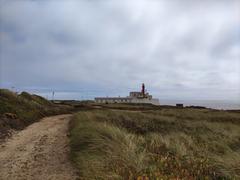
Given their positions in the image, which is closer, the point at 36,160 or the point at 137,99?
the point at 36,160

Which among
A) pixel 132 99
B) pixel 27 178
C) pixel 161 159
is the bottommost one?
pixel 27 178

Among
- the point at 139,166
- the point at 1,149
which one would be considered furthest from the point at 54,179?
the point at 1,149

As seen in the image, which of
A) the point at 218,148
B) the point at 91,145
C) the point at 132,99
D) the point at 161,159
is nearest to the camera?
the point at 161,159

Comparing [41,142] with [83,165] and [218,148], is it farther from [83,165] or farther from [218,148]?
[218,148]

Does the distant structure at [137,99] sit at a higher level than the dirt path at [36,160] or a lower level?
higher

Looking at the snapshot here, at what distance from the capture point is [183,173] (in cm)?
664

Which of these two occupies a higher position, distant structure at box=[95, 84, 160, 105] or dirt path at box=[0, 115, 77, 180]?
distant structure at box=[95, 84, 160, 105]

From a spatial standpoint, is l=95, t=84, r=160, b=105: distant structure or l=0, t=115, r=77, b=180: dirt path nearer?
l=0, t=115, r=77, b=180: dirt path

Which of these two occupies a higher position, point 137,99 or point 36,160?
point 137,99

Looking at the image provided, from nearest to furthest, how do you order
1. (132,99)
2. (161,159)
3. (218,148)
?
(161,159)
(218,148)
(132,99)

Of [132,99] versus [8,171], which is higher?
[132,99]

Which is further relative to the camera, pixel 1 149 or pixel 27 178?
pixel 1 149

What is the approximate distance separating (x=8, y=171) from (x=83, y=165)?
78.2 inches

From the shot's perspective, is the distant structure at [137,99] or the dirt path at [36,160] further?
the distant structure at [137,99]
